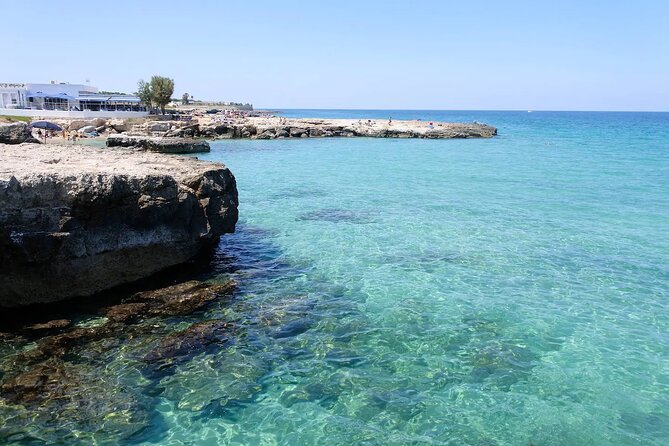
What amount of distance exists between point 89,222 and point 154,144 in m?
31.1

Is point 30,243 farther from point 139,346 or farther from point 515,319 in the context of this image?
point 515,319

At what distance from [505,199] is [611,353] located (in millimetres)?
16294

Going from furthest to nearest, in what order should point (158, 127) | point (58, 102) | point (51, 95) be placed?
point (58, 102) → point (51, 95) → point (158, 127)

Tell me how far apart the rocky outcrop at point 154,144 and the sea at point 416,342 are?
855 inches

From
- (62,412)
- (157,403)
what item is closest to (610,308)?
(157,403)

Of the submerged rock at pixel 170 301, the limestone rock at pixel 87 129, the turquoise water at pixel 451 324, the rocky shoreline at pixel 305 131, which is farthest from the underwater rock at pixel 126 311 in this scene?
the limestone rock at pixel 87 129

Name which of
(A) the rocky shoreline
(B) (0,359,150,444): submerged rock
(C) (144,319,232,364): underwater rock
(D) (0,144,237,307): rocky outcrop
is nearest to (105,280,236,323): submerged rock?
(D) (0,144,237,307): rocky outcrop

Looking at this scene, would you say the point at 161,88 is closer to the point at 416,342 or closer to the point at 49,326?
the point at 49,326

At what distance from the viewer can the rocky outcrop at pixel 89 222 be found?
9766 millimetres

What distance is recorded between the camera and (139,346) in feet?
30.7

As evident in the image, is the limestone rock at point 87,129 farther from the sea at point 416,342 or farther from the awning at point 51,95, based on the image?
the sea at point 416,342

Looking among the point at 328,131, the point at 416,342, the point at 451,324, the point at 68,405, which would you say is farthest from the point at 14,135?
the point at 328,131

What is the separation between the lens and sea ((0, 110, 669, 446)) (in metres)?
7.36

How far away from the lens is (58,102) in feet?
251
